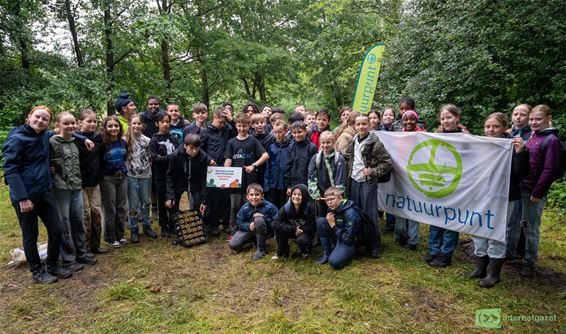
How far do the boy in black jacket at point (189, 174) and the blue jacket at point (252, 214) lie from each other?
91 centimetres

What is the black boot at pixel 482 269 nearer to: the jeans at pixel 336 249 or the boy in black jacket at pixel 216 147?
the jeans at pixel 336 249

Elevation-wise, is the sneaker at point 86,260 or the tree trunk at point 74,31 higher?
the tree trunk at point 74,31

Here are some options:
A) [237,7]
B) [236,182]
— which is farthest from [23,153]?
[237,7]

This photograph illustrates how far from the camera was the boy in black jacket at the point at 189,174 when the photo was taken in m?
5.46

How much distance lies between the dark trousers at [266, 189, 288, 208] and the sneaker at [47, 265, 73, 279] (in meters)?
3.00

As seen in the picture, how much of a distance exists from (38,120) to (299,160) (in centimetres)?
338

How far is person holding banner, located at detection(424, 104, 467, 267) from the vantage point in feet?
14.4

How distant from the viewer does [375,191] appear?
4.77 meters

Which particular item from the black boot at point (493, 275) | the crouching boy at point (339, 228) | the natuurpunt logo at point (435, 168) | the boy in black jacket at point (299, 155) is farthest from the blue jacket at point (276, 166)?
the black boot at point (493, 275)

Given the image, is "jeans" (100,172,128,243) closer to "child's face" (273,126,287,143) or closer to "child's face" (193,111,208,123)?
"child's face" (193,111,208,123)

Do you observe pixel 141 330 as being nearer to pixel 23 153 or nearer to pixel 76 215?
pixel 76 215

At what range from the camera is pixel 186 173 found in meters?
5.67

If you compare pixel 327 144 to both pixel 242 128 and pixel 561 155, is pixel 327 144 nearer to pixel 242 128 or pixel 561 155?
pixel 242 128

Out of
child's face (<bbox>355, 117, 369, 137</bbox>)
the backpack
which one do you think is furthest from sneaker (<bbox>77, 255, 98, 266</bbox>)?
A: the backpack
